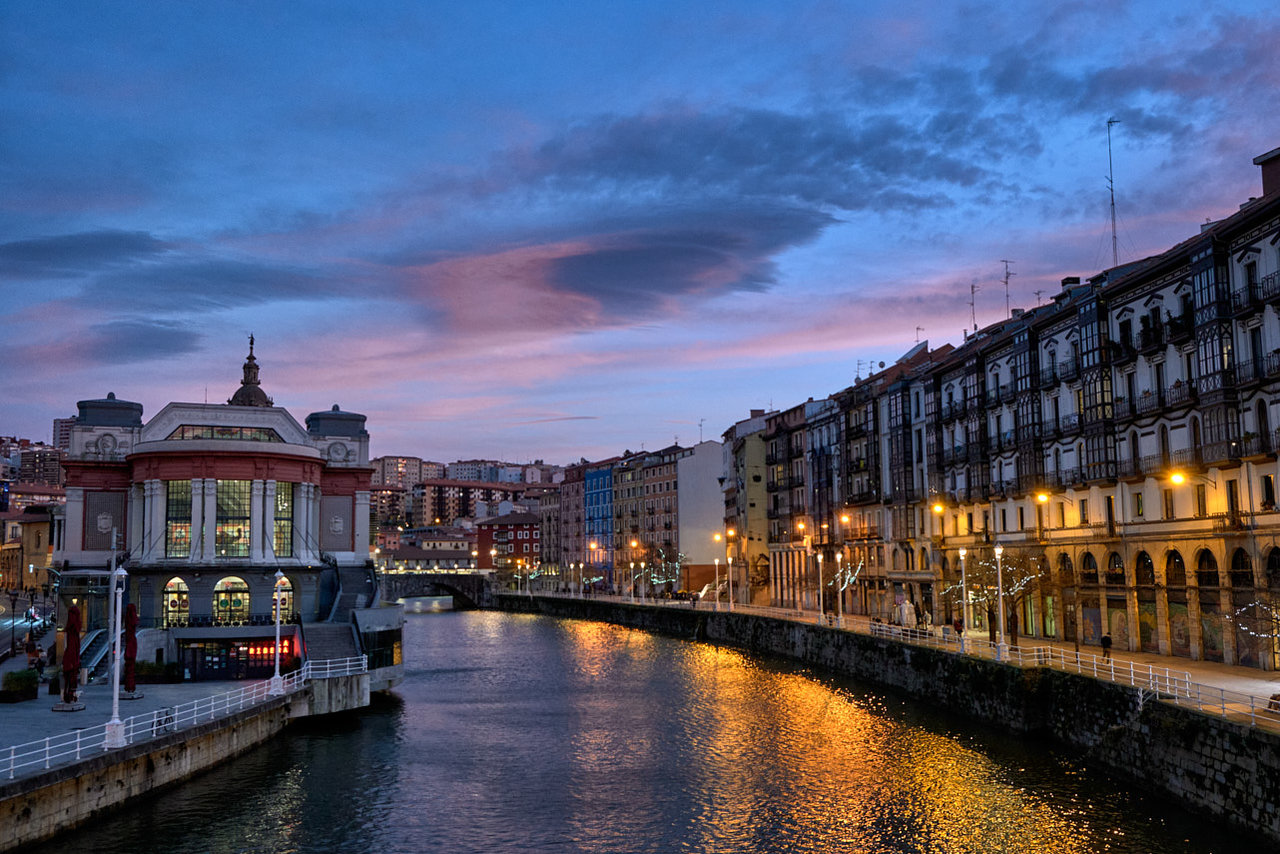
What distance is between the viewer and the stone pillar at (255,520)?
251 feet

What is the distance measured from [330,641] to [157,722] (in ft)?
76.9

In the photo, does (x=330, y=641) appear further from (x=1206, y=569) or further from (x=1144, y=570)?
(x=1206, y=569)

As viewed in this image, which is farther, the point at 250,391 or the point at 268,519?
the point at 250,391

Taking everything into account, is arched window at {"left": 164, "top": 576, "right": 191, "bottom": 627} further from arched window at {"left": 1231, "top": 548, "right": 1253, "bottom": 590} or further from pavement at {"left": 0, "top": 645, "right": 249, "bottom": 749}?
arched window at {"left": 1231, "top": 548, "right": 1253, "bottom": 590}

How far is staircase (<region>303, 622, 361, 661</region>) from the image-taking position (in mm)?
64500

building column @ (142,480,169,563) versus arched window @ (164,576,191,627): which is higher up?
building column @ (142,480,169,563)

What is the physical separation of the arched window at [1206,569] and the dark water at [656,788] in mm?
13837

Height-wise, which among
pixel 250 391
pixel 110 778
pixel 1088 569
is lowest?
pixel 110 778

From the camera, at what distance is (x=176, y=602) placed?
242ft

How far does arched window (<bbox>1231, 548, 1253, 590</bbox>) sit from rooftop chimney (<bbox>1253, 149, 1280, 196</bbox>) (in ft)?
59.5

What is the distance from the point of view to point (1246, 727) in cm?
3347

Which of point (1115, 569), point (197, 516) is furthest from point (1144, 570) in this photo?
point (197, 516)

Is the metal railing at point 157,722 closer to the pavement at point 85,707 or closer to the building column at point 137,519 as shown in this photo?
the pavement at point 85,707

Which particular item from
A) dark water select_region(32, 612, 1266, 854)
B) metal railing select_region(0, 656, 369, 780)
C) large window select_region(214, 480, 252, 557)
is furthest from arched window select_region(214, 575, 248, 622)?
metal railing select_region(0, 656, 369, 780)
